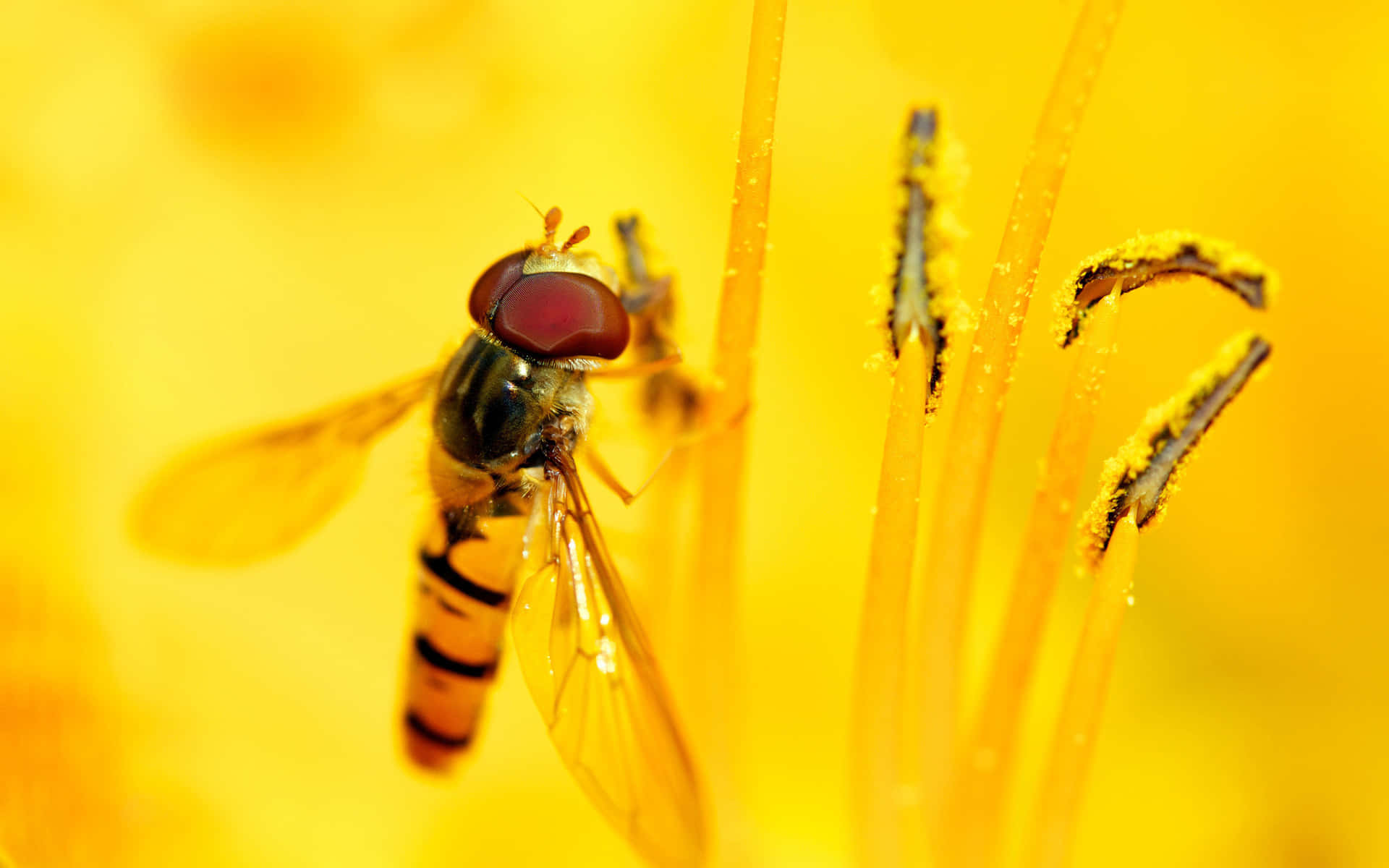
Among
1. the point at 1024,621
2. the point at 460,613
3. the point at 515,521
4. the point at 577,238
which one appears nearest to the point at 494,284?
the point at 577,238

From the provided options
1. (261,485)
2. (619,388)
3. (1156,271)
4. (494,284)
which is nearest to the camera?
(1156,271)

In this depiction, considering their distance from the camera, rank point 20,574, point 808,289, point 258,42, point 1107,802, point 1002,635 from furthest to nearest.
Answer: point 808,289 < point 258,42 < point 1107,802 < point 20,574 < point 1002,635

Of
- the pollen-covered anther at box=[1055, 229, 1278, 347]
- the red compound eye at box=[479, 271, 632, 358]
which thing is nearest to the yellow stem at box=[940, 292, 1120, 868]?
the pollen-covered anther at box=[1055, 229, 1278, 347]

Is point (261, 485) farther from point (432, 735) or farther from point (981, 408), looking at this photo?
point (981, 408)

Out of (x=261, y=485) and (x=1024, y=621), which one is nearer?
(x=1024, y=621)

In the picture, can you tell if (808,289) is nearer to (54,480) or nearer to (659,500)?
(659,500)

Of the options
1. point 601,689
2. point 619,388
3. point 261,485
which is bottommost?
point 601,689

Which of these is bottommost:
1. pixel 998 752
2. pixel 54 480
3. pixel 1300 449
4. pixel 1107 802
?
pixel 998 752

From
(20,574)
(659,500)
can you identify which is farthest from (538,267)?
(20,574)
